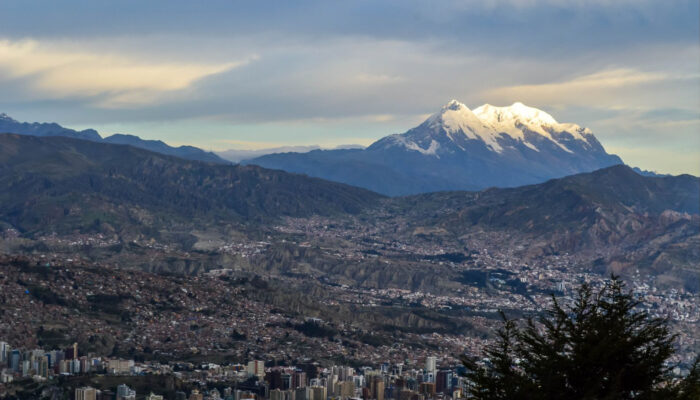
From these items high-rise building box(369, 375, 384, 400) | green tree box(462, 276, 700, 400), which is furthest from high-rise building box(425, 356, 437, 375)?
green tree box(462, 276, 700, 400)

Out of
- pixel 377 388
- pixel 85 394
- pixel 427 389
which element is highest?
pixel 85 394

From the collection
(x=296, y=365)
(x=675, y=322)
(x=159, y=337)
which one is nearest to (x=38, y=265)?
(x=159, y=337)

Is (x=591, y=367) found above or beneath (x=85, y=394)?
above

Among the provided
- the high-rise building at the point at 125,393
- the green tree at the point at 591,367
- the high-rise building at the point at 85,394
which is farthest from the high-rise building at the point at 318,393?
the green tree at the point at 591,367

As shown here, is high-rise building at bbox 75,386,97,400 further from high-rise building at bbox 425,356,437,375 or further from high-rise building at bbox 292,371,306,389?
high-rise building at bbox 425,356,437,375

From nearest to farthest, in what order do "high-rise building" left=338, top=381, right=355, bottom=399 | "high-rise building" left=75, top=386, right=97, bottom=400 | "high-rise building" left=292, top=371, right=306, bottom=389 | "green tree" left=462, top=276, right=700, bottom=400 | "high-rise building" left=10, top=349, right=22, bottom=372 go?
"green tree" left=462, top=276, right=700, bottom=400 < "high-rise building" left=75, top=386, right=97, bottom=400 < "high-rise building" left=338, top=381, right=355, bottom=399 < "high-rise building" left=292, top=371, right=306, bottom=389 < "high-rise building" left=10, top=349, right=22, bottom=372

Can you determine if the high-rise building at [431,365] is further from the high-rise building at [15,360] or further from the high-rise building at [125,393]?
the high-rise building at [15,360]

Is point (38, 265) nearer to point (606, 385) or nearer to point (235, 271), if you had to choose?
point (235, 271)

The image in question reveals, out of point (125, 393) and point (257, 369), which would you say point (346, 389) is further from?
point (125, 393)

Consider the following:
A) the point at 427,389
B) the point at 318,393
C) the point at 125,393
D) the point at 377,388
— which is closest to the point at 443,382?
the point at 427,389

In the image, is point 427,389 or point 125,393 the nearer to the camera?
point 125,393

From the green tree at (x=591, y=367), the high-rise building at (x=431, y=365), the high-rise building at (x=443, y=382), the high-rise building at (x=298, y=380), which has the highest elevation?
the green tree at (x=591, y=367)
